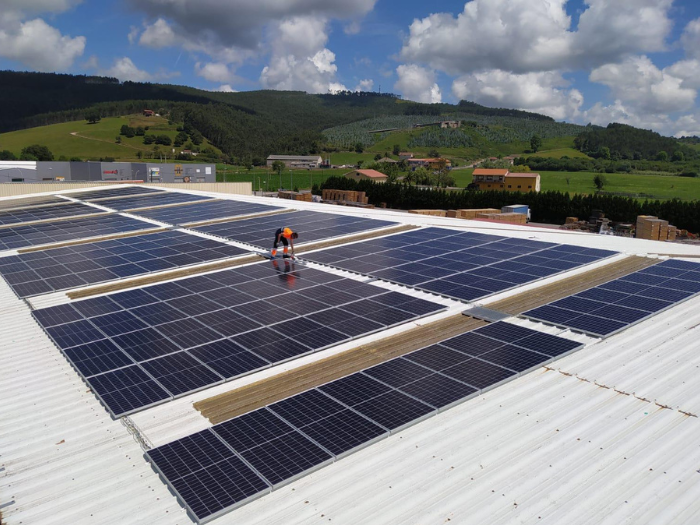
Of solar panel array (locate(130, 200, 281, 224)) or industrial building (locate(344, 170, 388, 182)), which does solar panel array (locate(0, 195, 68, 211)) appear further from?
industrial building (locate(344, 170, 388, 182))

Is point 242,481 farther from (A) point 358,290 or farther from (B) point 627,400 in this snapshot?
(A) point 358,290

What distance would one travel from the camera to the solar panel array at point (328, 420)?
698 centimetres

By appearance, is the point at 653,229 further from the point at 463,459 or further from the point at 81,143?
the point at 81,143

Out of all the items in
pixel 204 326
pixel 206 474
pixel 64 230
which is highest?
pixel 64 230

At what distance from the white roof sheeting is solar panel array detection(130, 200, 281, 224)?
20564mm

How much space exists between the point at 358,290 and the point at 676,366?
8.39m

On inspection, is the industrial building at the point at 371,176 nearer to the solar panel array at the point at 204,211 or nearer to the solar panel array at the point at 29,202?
the solar panel array at the point at 29,202

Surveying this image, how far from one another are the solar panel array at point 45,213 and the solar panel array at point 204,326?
2259 cm

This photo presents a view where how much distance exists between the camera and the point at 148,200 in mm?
40562

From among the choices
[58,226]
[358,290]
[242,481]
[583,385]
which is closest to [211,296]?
[358,290]

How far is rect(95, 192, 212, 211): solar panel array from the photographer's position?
A: 37844mm

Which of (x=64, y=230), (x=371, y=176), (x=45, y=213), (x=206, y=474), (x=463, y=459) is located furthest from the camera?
(x=371, y=176)

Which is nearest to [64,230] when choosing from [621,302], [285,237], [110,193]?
[285,237]

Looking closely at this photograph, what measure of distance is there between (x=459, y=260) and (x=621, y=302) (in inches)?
237
